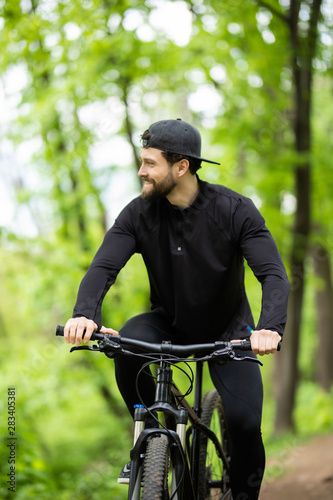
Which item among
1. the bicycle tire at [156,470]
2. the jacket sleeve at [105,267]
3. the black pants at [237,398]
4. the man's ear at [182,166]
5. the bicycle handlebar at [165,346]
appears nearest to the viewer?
the bicycle tire at [156,470]

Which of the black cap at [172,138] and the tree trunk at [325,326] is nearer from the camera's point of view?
the black cap at [172,138]

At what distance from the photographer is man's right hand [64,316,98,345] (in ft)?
8.58

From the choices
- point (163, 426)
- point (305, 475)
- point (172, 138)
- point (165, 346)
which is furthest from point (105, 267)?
point (305, 475)

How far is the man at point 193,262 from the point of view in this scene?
300cm

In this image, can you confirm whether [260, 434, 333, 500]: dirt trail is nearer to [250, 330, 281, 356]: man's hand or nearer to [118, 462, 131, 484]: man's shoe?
[118, 462, 131, 484]: man's shoe

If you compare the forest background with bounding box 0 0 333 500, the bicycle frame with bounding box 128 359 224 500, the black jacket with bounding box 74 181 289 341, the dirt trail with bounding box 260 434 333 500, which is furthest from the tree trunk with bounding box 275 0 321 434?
the bicycle frame with bounding box 128 359 224 500

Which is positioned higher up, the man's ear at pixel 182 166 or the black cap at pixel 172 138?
the black cap at pixel 172 138

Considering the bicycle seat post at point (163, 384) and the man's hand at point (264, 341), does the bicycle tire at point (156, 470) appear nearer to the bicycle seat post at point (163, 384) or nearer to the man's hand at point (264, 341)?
the bicycle seat post at point (163, 384)

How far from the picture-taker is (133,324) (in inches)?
123

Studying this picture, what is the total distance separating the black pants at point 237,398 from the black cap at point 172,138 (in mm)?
986

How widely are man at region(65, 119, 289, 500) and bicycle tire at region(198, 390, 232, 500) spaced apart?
0.26 m

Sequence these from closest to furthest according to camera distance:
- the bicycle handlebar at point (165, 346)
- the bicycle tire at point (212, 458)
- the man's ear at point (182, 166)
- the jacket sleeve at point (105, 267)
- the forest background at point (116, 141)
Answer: the bicycle handlebar at point (165, 346), the jacket sleeve at point (105, 267), the man's ear at point (182, 166), the bicycle tire at point (212, 458), the forest background at point (116, 141)

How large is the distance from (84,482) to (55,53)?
19.9ft

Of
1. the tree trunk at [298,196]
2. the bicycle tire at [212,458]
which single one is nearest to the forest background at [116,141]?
the tree trunk at [298,196]
